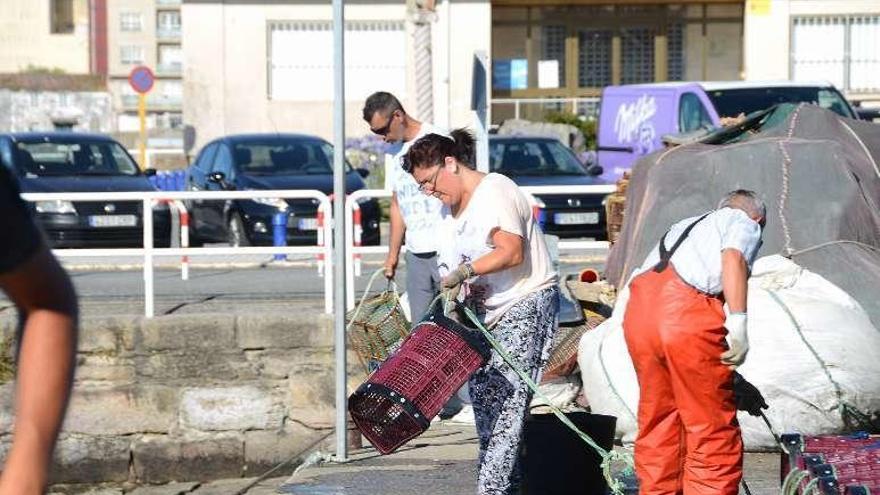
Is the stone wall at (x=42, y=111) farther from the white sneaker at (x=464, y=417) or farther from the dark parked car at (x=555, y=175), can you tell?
the white sneaker at (x=464, y=417)

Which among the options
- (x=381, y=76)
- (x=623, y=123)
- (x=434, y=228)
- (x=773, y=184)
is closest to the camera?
(x=434, y=228)

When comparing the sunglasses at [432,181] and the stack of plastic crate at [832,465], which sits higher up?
the sunglasses at [432,181]

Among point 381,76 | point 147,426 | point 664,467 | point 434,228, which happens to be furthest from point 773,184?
point 381,76

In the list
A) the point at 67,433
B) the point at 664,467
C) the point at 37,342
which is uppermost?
the point at 37,342

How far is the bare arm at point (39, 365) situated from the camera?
2471mm

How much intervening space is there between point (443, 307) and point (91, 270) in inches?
364

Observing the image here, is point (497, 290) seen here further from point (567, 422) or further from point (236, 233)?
point (236, 233)

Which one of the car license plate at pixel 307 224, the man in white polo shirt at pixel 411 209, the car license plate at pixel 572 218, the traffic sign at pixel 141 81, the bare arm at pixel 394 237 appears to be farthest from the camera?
the traffic sign at pixel 141 81

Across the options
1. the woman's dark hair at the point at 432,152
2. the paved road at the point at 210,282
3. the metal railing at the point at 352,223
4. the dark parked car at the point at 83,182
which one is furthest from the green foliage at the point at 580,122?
the woman's dark hair at the point at 432,152

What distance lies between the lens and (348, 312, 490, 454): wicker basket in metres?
6.63

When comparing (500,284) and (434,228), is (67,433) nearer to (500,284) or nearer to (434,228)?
(434,228)

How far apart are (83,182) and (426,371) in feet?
39.5

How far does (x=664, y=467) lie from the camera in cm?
684

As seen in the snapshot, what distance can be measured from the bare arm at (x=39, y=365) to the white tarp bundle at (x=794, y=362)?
6231mm
